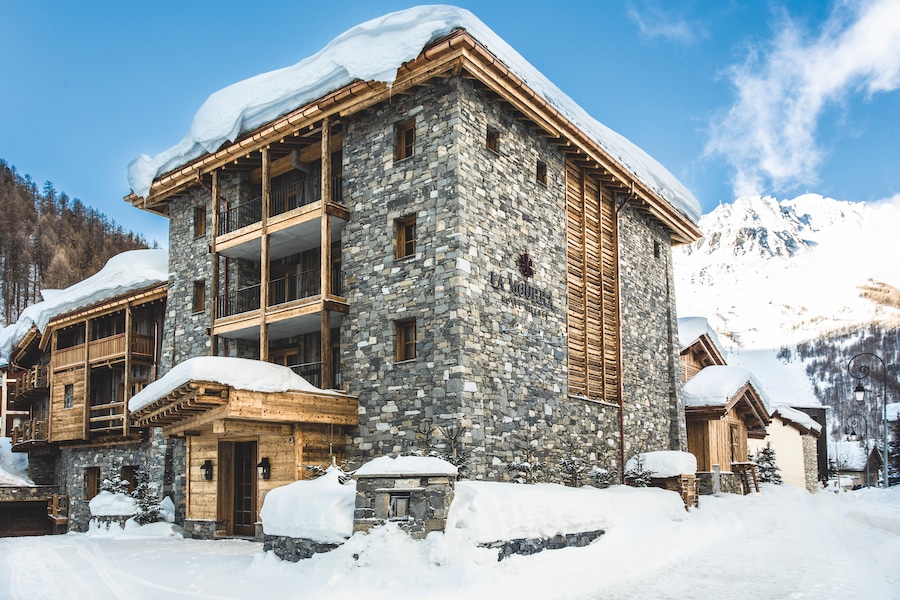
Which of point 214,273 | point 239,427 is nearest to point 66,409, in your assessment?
point 214,273

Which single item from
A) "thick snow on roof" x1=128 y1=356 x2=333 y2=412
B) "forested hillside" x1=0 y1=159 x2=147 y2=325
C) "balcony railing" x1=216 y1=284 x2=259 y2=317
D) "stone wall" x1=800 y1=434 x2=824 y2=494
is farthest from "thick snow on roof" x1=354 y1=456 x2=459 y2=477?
"forested hillside" x1=0 y1=159 x2=147 y2=325

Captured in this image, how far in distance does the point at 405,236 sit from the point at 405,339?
2326 mm

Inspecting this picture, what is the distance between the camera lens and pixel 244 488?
18.9 metres

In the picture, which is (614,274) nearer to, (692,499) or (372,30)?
(692,499)

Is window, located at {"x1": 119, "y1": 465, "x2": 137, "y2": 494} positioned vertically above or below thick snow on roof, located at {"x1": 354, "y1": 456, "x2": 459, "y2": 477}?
below

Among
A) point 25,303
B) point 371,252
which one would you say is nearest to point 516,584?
point 371,252

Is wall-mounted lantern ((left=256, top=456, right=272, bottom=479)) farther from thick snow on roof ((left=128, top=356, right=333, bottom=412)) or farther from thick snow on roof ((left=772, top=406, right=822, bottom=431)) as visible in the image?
thick snow on roof ((left=772, top=406, right=822, bottom=431))

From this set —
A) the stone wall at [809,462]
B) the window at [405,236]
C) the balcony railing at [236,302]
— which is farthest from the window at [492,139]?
the stone wall at [809,462]

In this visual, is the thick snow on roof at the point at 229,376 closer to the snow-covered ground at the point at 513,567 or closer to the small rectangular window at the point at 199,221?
the snow-covered ground at the point at 513,567

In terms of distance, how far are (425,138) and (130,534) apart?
1249 cm

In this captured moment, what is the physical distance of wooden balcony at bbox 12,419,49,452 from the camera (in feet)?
92.2

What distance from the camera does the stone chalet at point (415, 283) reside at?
15.7m

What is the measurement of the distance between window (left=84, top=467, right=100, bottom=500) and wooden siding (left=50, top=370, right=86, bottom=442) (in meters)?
1.36

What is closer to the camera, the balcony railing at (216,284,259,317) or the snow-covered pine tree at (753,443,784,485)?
the balcony railing at (216,284,259,317)
